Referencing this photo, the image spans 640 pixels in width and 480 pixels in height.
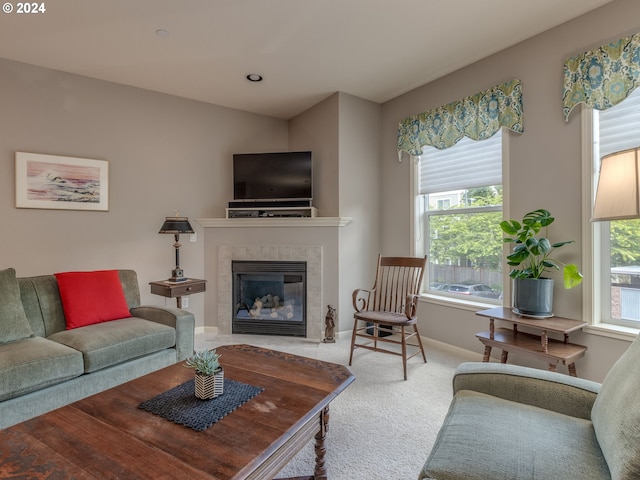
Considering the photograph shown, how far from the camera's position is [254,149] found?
4.47 metres

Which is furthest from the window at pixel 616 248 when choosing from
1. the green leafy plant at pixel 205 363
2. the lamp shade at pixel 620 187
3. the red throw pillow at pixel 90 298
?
the red throw pillow at pixel 90 298

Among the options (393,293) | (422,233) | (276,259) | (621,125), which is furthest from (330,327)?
(621,125)

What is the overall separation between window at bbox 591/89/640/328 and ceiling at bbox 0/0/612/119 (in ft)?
2.60

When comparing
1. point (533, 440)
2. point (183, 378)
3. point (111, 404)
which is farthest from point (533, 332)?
point (111, 404)

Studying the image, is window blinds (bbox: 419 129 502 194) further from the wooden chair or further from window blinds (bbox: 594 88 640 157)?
the wooden chair

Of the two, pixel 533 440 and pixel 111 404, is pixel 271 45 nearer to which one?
pixel 111 404

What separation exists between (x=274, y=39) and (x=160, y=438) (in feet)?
9.28

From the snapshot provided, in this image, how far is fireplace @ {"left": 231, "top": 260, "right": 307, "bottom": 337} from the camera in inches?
155

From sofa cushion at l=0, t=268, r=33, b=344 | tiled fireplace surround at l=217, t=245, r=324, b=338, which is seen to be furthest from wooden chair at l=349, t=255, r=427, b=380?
sofa cushion at l=0, t=268, r=33, b=344

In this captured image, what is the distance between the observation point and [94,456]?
107 centimetres

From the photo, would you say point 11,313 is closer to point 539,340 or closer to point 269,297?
point 269,297

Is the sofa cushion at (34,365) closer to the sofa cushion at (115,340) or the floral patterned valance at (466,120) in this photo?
the sofa cushion at (115,340)

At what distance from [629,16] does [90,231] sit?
186 inches

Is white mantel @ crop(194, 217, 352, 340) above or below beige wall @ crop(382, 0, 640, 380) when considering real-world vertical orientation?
below
